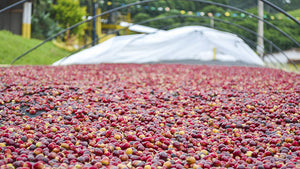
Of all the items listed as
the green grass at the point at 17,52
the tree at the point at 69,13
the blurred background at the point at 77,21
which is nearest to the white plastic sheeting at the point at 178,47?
the blurred background at the point at 77,21

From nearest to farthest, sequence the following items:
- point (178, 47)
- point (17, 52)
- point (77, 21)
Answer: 1. point (17, 52)
2. point (178, 47)
3. point (77, 21)

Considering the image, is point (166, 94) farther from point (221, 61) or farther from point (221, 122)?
point (221, 61)

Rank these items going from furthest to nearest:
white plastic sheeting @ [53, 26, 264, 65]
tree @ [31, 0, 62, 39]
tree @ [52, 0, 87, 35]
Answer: tree @ [52, 0, 87, 35], tree @ [31, 0, 62, 39], white plastic sheeting @ [53, 26, 264, 65]

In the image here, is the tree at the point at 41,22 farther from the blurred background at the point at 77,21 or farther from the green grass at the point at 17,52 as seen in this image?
the green grass at the point at 17,52

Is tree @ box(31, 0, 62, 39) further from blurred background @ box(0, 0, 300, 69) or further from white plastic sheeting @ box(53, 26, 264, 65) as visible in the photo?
white plastic sheeting @ box(53, 26, 264, 65)

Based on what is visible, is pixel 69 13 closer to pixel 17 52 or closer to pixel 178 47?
pixel 17 52

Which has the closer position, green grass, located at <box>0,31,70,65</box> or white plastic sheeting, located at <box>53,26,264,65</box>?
green grass, located at <box>0,31,70,65</box>

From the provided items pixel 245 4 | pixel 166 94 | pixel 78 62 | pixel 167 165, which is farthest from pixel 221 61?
pixel 167 165

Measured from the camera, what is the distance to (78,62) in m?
8.51

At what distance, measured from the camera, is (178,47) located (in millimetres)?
11047

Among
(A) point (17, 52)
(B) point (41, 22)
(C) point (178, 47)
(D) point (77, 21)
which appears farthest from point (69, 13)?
(C) point (178, 47)

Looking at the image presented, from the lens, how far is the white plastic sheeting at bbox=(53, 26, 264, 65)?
9.75m

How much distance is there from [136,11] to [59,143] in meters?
16.7

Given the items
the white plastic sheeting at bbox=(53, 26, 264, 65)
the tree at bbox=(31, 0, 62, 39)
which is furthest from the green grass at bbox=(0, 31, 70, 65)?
the tree at bbox=(31, 0, 62, 39)
